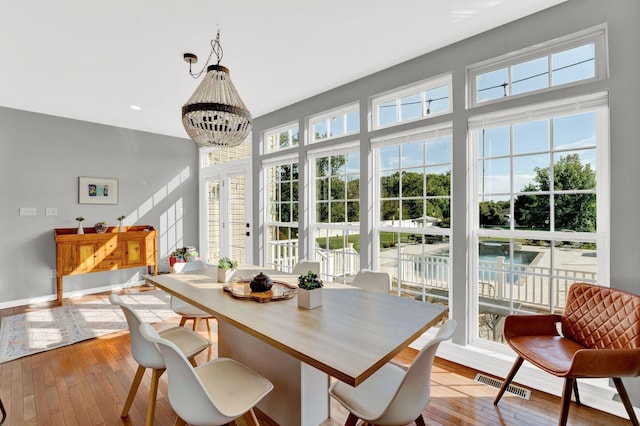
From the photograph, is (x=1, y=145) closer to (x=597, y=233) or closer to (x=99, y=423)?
(x=99, y=423)

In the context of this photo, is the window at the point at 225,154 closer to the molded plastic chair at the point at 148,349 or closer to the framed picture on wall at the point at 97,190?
the framed picture on wall at the point at 97,190

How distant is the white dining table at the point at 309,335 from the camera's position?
1.25 meters

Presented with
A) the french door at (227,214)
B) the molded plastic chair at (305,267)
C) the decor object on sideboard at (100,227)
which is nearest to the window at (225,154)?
the french door at (227,214)

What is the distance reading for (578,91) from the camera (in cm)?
208

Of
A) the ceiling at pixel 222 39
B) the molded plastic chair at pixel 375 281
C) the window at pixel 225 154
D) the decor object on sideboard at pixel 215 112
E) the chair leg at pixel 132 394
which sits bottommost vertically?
the chair leg at pixel 132 394

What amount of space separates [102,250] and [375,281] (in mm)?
4175

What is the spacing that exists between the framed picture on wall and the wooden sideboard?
0.46 meters

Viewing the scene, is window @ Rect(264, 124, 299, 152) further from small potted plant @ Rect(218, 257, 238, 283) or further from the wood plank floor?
the wood plank floor

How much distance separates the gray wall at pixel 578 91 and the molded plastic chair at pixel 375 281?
733 millimetres

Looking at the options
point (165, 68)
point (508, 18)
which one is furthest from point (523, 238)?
point (165, 68)

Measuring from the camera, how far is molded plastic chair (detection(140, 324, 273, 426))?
1.20m

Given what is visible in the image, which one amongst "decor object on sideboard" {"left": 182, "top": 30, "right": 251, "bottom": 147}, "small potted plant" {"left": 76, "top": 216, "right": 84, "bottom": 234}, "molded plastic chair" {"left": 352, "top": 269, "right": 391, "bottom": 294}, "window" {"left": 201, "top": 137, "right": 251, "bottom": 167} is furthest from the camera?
"window" {"left": 201, "top": 137, "right": 251, "bottom": 167}

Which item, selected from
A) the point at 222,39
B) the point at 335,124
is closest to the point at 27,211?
the point at 222,39

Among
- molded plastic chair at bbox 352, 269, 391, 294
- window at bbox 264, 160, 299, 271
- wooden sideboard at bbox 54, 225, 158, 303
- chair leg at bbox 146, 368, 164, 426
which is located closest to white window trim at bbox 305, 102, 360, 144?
window at bbox 264, 160, 299, 271
